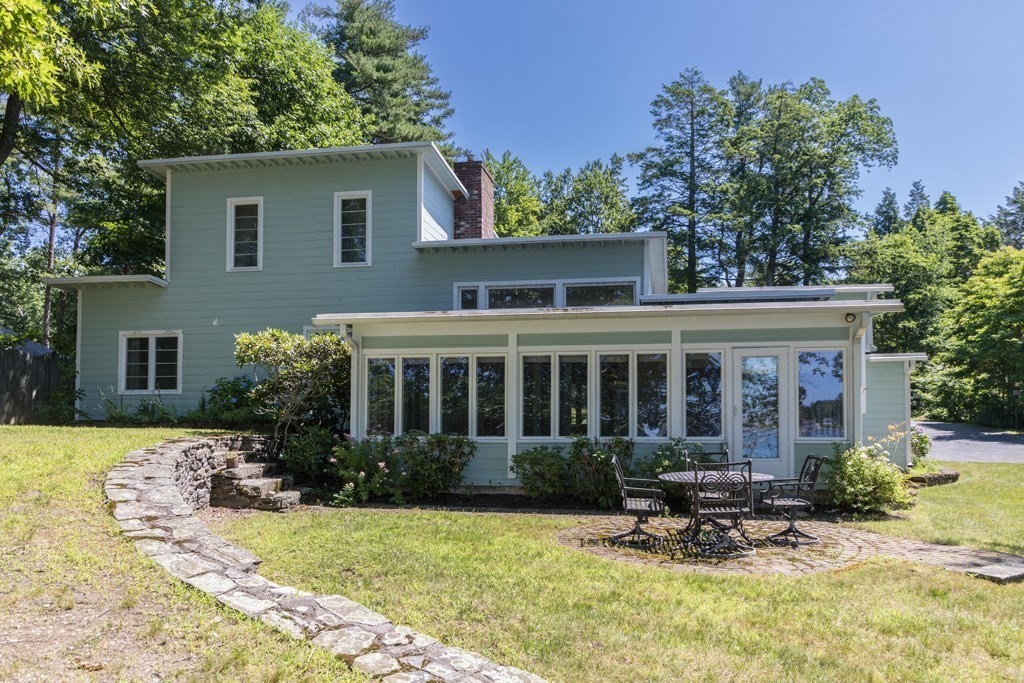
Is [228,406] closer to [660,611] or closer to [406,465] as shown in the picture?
[406,465]

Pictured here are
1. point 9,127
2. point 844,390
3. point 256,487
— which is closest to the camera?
point 256,487

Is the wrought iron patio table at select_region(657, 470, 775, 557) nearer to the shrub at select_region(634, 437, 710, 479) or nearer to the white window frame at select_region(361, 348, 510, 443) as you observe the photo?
the shrub at select_region(634, 437, 710, 479)

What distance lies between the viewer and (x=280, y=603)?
409cm

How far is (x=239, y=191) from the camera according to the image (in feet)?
46.9

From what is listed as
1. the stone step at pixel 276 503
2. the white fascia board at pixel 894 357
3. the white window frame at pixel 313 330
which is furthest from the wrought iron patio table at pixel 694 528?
the white window frame at pixel 313 330

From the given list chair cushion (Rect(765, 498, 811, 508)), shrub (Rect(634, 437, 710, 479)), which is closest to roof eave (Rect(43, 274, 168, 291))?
shrub (Rect(634, 437, 710, 479))

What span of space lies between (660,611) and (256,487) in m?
6.46

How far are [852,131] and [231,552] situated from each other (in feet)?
104

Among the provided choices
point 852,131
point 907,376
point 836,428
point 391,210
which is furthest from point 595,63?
point 836,428

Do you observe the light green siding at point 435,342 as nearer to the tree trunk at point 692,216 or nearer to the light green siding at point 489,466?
the light green siding at point 489,466

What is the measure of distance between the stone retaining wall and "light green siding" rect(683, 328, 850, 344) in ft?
22.4

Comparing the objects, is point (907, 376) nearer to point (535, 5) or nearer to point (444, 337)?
point (444, 337)

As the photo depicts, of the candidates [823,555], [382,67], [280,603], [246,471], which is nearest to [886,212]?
[382,67]

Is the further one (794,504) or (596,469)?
(596,469)
